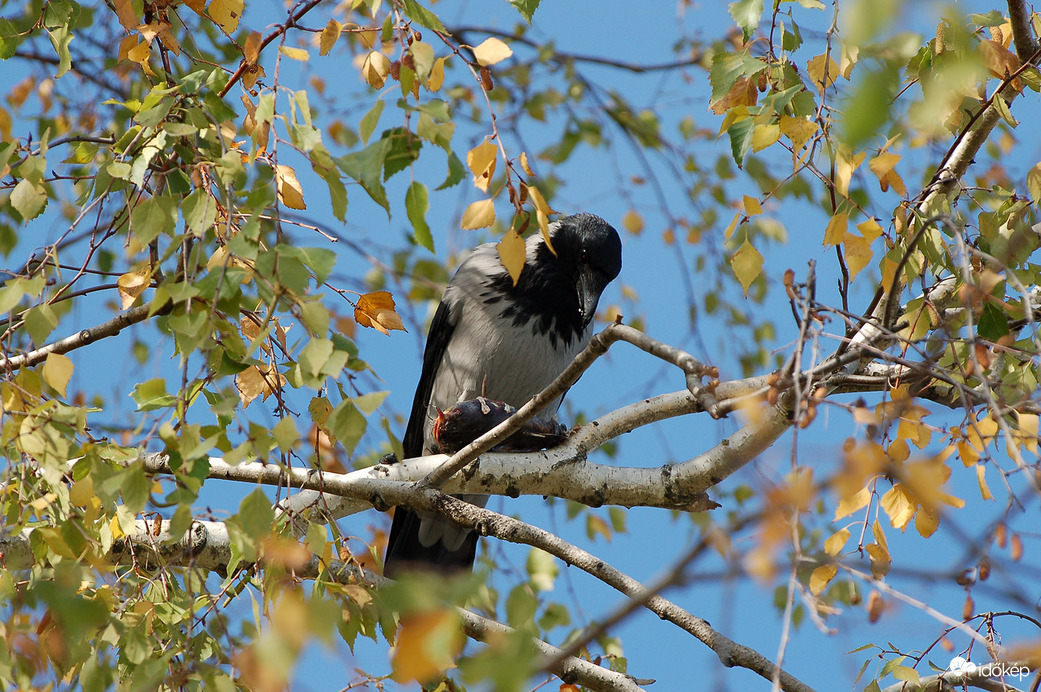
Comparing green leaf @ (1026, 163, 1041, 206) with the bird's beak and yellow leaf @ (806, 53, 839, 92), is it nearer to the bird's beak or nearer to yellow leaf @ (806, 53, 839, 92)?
yellow leaf @ (806, 53, 839, 92)

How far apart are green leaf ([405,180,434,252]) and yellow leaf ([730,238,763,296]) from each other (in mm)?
709

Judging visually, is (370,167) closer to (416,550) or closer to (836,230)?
(836,230)

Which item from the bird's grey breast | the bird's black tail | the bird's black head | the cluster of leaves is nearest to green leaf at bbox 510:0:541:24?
the cluster of leaves

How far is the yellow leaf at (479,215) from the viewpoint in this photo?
5.47ft

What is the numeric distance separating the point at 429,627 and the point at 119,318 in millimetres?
1434

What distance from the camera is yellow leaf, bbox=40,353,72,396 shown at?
1577 millimetres

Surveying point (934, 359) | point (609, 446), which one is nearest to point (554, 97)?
point (609, 446)

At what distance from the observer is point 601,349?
184cm

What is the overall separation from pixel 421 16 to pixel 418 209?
45 cm

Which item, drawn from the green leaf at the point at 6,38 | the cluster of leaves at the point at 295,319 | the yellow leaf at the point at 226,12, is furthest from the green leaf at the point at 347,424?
the green leaf at the point at 6,38

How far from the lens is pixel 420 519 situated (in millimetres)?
3762

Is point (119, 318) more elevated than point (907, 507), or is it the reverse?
point (119, 318)

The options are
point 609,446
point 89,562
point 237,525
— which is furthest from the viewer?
point 609,446

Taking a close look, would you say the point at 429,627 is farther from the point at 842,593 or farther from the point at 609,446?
the point at 609,446
